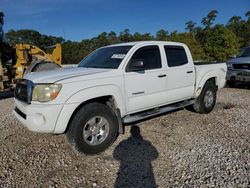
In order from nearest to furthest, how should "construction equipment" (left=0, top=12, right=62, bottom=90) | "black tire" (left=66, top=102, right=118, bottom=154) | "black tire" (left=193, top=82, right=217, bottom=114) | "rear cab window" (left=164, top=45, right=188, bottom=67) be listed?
1. "black tire" (left=66, top=102, right=118, bottom=154)
2. "rear cab window" (left=164, top=45, right=188, bottom=67)
3. "black tire" (left=193, top=82, right=217, bottom=114)
4. "construction equipment" (left=0, top=12, right=62, bottom=90)

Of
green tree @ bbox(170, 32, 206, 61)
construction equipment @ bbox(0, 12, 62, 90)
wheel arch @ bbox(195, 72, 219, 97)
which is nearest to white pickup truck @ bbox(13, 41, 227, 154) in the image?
wheel arch @ bbox(195, 72, 219, 97)

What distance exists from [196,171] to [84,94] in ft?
6.84

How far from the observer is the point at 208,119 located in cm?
625

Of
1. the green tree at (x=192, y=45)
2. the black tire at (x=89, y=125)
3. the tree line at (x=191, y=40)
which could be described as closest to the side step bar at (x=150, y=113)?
the black tire at (x=89, y=125)

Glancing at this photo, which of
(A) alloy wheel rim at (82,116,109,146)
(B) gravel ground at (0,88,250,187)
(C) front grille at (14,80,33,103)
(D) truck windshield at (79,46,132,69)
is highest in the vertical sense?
(D) truck windshield at (79,46,132,69)

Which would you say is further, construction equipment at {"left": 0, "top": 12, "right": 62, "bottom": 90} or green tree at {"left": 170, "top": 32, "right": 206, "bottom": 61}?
green tree at {"left": 170, "top": 32, "right": 206, "bottom": 61}

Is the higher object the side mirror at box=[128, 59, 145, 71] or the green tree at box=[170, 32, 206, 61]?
the green tree at box=[170, 32, 206, 61]

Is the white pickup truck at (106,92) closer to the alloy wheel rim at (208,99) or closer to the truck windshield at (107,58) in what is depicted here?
the truck windshield at (107,58)

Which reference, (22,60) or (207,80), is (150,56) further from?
(22,60)

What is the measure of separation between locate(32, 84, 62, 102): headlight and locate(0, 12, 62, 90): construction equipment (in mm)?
6866

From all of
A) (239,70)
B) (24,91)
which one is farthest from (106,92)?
(239,70)

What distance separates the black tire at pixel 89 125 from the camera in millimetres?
4027

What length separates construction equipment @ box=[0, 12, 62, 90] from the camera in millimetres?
10969

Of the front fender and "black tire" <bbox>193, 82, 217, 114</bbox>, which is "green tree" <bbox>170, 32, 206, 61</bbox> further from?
the front fender
